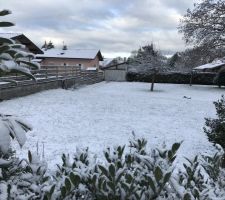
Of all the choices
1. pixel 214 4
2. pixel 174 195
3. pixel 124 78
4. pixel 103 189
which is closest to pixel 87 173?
pixel 103 189

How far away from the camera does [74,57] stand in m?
61.8

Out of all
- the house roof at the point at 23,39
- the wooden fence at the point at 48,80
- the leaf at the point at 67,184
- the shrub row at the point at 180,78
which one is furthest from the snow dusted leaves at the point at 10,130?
the shrub row at the point at 180,78

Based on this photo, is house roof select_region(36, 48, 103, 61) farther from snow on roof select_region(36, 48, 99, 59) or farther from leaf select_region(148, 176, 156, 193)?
leaf select_region(148, 176, 156, 193)

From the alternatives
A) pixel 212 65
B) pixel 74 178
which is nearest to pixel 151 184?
pixel 74 178

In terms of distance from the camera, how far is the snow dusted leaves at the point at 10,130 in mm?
1609

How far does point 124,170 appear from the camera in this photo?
2.16m

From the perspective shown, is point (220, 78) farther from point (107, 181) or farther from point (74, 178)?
point (74, 178)

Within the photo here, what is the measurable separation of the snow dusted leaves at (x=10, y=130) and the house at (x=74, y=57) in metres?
58.0

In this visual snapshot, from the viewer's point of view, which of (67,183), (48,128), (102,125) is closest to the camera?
(67,183)

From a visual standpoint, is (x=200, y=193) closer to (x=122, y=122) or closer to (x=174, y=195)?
(x=174, y=195)

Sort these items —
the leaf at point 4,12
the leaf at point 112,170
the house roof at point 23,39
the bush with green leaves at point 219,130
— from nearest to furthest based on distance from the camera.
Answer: the leaf at point 4,12 → the leaf at point 112,170 → the bush with green leaves at point 219,130 → the house roof at point 23,39

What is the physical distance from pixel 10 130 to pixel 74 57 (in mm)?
60760

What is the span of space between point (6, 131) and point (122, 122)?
463 inches

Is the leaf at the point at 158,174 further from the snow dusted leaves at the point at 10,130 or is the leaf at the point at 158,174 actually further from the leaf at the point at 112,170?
the snow dusted leaves at the point at 10,130
